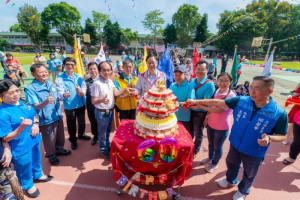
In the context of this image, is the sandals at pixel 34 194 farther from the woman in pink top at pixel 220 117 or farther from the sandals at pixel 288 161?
the sandals at pixel 288 161

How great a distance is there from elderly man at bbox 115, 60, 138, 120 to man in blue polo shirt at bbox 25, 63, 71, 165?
1.39 meters

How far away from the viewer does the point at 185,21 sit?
48.0m

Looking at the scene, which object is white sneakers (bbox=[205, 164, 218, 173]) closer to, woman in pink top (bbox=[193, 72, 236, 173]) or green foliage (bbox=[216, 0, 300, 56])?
woman in pink top (bbox=[193, 72, 236, 173])

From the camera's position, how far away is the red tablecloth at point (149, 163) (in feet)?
8.46

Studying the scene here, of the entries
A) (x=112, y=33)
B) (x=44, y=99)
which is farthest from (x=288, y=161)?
(x=112, y=33)

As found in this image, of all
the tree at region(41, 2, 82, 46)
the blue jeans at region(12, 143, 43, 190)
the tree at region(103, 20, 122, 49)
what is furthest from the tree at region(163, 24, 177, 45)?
the blue jeans at region(12, 143, 43, 190)

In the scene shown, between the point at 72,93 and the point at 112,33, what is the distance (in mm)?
54311

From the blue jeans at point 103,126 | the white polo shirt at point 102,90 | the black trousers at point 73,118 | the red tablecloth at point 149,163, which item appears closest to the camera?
the red tablecloth at point 149,163

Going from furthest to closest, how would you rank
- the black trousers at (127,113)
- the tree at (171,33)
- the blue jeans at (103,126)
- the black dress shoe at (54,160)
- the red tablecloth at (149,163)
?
the tree at (171,33)
the black trousers at (127,113)
the black dress shoe at (54,160)
the blue jeans at (103,126)
the red tablecloth at (149,163)

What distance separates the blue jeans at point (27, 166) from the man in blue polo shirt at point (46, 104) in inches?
18.3

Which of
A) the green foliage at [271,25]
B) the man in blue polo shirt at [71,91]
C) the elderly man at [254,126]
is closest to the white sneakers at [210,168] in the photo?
the elderly man at [254,126]

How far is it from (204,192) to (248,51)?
5057 cm

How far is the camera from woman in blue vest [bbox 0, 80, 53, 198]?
7.16 feet

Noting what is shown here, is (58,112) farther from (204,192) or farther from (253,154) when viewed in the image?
(253,154)
